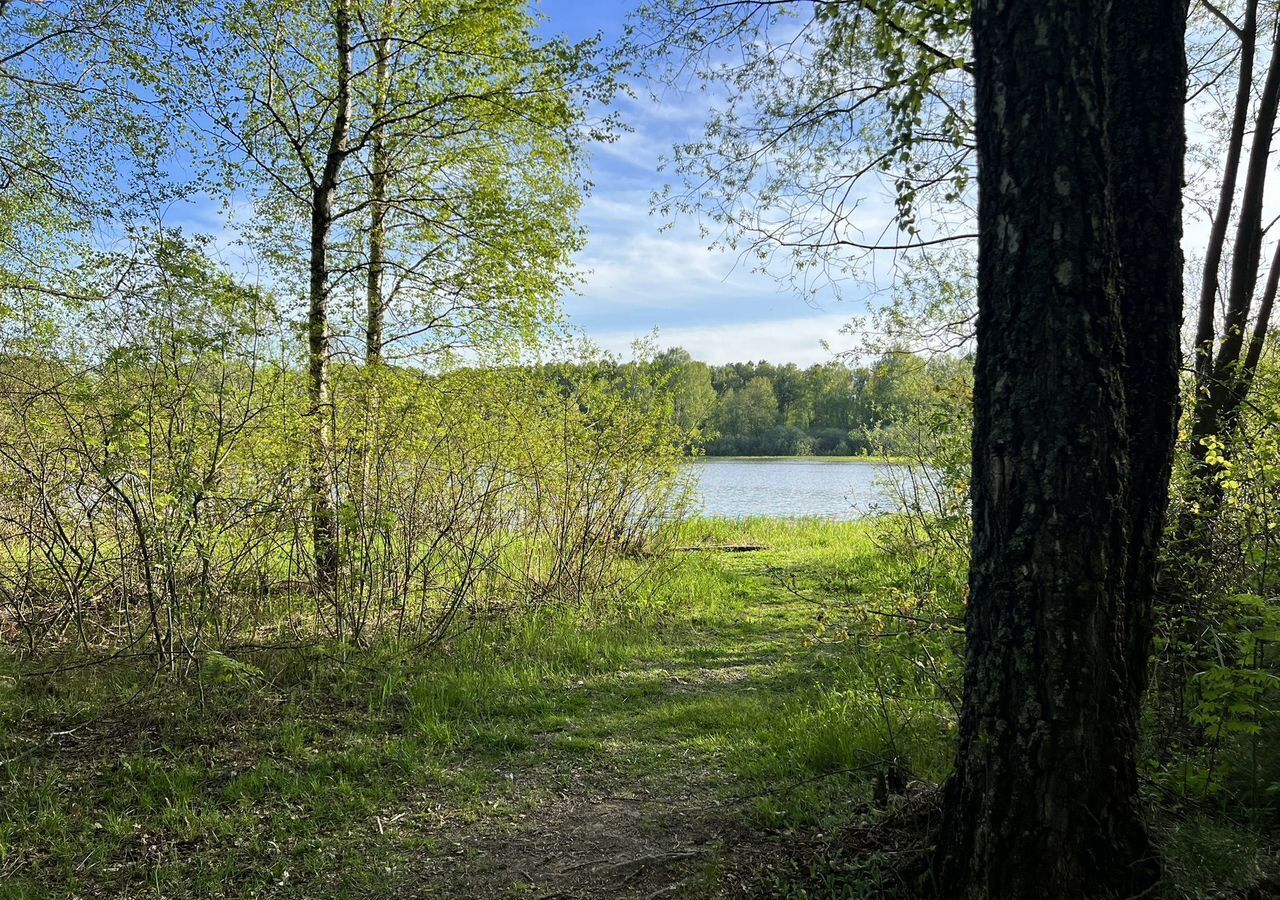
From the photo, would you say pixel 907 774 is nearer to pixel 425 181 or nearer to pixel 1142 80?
pixel 1142 80

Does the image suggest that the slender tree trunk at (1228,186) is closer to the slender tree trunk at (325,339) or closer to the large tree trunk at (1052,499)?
the large tree trunk at (1052,499)

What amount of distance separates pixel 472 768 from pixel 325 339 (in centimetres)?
429

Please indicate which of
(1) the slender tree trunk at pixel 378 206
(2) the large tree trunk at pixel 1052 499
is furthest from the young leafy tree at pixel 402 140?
(2) the large tree trunk at pixel 1052 499

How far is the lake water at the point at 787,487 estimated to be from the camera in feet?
33.8

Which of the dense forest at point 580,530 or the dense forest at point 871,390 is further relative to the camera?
the dense forest at point 871,390

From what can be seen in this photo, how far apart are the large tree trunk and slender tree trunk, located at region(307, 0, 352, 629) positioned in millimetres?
4334

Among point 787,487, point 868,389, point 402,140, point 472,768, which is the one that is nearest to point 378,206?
point 402,140

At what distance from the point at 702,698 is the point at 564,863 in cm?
206

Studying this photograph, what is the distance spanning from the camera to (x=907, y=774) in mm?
3029

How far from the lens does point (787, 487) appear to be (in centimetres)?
2205

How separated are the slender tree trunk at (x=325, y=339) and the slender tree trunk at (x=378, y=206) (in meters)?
0.32

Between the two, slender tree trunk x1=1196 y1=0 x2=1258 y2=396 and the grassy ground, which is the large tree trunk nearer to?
the grassy ground

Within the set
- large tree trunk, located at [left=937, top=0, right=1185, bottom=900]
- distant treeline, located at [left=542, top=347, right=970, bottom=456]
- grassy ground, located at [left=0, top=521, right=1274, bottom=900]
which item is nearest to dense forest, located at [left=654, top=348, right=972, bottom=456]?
distant treeline, located at [left=542, top=347, right=970, bottom=456]

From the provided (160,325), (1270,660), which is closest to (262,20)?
(160,325)
